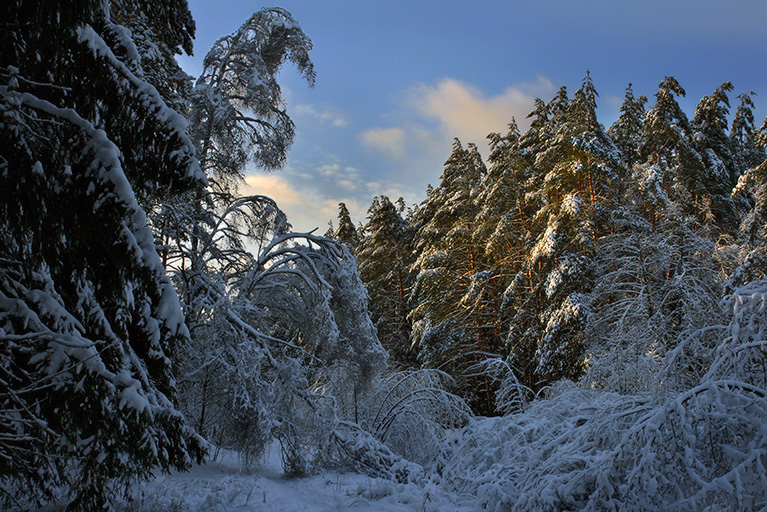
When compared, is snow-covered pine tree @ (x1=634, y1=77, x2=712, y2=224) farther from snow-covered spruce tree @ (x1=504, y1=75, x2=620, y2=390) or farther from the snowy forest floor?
the snowy forest floor

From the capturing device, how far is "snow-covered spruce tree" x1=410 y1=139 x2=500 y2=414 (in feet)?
53.5

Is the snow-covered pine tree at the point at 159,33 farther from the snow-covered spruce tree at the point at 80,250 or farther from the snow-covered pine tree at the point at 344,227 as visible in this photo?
the snow-covered pine tree at the point at 344,227

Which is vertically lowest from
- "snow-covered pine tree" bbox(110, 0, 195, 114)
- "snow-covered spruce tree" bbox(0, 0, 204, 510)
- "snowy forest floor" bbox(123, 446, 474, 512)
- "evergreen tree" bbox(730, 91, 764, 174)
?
"snowy forest floor" bbox(123, 446, 474, 512)

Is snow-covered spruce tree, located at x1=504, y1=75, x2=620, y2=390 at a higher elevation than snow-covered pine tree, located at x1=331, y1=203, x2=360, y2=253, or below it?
→ below

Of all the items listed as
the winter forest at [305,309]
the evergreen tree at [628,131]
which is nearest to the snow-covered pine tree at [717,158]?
the winter forest at [305,309]

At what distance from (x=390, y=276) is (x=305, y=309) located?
45.8 feet

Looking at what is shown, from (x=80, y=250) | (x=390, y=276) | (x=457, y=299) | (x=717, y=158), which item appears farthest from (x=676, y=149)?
(x=80, y=250)

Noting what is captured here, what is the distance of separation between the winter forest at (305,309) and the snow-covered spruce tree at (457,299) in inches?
6.0

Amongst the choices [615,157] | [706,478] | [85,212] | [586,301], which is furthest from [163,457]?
[615,157]

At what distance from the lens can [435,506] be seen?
511 centimetres

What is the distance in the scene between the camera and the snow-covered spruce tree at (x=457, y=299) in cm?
1631

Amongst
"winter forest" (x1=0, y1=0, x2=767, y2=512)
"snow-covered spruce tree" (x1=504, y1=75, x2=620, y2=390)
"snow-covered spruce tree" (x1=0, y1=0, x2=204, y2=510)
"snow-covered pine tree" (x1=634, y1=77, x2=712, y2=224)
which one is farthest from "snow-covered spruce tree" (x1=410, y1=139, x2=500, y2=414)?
"snow-covered spruce tree" (x1=0, y1=0, x2=204, y2=510)

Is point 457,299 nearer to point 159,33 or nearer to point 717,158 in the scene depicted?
point 717,158

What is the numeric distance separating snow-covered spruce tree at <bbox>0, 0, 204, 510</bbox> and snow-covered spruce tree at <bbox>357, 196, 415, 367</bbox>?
18210mm
